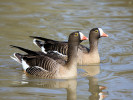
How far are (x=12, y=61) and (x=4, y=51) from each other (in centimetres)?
107

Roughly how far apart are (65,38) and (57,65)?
199 inches

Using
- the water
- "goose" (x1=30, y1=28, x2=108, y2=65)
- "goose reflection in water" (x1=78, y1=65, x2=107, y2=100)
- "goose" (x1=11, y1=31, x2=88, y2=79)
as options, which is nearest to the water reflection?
the water

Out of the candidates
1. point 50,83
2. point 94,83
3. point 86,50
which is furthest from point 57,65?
point 86,50

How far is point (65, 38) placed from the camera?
15188mm

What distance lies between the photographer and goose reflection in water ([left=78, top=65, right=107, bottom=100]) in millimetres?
9047

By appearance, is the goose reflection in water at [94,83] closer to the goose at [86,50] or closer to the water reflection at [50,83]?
the goose at [86,50]

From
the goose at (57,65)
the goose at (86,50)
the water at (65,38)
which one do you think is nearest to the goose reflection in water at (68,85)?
the water at (65,38)

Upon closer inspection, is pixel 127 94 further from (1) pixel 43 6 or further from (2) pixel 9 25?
(1) pixel 43 6

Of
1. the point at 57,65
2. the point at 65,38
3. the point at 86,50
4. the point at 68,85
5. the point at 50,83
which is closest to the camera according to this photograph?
the point at 68,85

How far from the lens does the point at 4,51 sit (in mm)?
13062

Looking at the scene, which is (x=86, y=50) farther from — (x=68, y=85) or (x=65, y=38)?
(x=68, y=85)

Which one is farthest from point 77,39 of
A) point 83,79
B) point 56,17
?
point 56,17

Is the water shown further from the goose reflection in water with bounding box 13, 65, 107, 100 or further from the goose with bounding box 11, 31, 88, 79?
the goose with bounding box 11, 31, 88, 79

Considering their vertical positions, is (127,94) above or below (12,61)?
below
